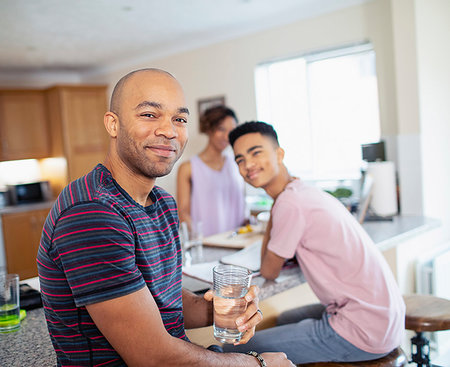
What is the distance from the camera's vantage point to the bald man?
86 centimetres

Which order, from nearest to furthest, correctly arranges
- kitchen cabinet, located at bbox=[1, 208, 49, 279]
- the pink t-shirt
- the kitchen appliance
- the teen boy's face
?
the pink t-shirt → the teen boy's face → kitchen cabinet, located at bbox=[1, 208, 49, 279] → the kitchen appliance

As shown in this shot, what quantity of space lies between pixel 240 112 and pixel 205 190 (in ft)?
5.84

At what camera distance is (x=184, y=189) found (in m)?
2.89

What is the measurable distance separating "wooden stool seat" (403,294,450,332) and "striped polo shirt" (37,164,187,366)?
1090mm

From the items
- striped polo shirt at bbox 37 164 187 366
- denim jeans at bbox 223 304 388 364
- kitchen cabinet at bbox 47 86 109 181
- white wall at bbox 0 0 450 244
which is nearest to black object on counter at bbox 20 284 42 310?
striped polo shirt at bbox 37 164 187 366

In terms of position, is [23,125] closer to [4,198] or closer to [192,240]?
[4,198]

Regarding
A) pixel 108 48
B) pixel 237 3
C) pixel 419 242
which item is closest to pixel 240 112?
pixel 237 3

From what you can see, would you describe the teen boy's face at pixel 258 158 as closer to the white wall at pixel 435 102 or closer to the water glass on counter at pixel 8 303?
the water glass on counter at pixel 8 303

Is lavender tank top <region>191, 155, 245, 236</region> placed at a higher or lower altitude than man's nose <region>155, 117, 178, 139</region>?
lower

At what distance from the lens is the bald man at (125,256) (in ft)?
2.82

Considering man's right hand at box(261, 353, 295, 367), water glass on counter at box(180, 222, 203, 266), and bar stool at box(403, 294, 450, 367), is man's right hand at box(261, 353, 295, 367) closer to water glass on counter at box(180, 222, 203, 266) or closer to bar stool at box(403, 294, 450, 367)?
bar stool at box(403, 294, 450, 367)

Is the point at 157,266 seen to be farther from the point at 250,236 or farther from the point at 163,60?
the point at 163,60

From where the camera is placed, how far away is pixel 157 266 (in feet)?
3.38

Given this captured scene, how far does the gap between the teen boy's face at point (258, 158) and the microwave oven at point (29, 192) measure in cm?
442
